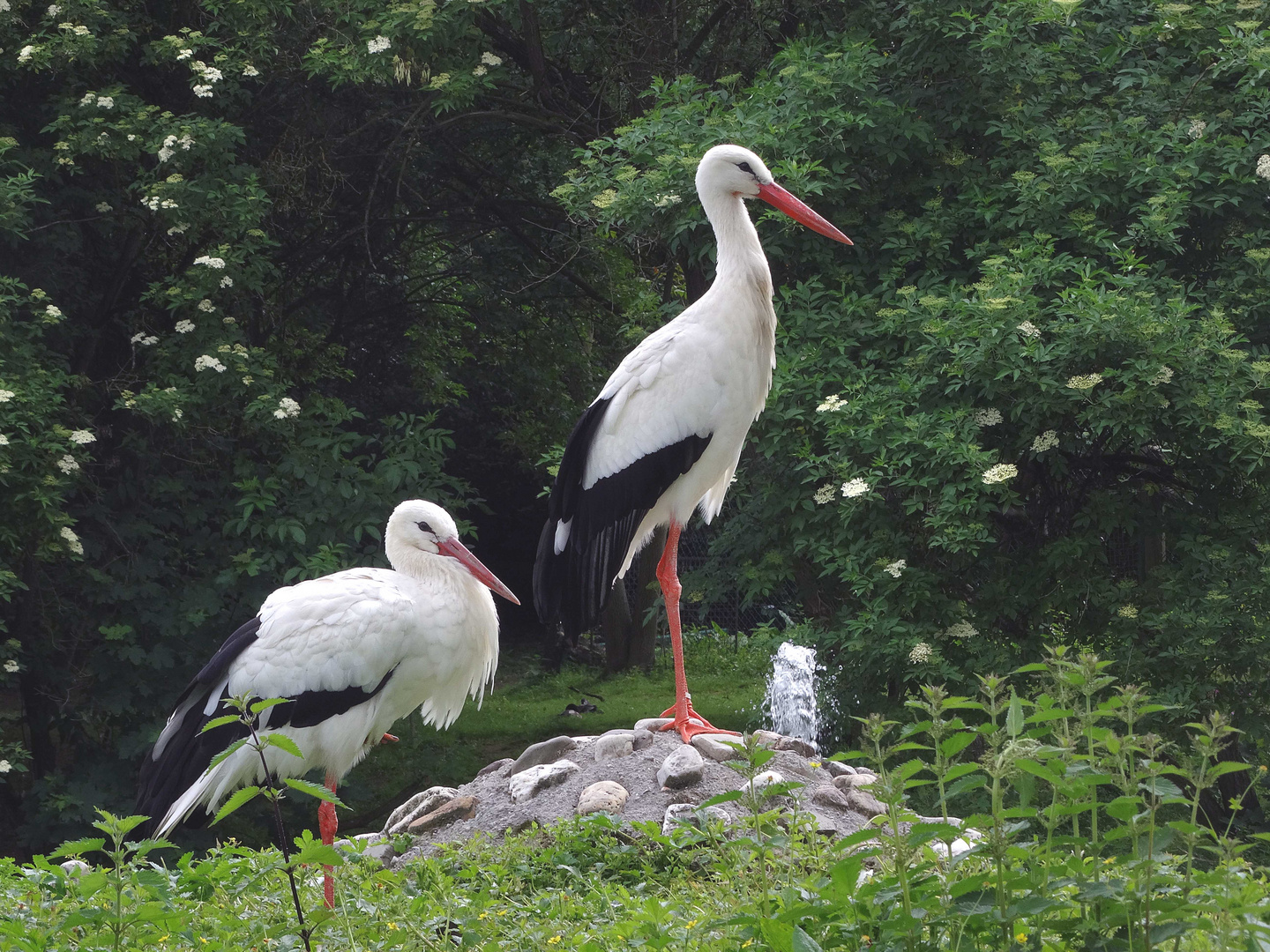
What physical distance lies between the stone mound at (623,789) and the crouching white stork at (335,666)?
0.43 m

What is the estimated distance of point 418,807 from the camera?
547 cm

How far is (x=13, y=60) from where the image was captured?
24.9 ft

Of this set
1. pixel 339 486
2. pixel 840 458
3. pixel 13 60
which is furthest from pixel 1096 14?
pixel 13 60

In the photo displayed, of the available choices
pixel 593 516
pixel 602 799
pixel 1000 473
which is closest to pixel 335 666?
pixel 602 799

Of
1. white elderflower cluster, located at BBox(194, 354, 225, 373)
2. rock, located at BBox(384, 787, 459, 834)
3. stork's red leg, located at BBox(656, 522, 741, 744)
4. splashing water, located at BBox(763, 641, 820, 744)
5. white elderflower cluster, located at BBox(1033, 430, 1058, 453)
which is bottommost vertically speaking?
splashing water, located at BBox(763, 641, 820, 744)

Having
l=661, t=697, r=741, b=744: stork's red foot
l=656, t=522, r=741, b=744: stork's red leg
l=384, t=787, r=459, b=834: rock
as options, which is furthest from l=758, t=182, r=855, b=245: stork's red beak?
l=384, t=787, r=459, b=834: rock

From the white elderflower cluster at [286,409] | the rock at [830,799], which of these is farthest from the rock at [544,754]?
the white elderflower cluster at [286,409]

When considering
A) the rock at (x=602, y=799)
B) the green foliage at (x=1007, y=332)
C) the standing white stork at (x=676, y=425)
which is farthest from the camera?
the green foliage at (x=1007, y=332)

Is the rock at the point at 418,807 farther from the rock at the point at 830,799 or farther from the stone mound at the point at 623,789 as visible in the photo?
the rock at the point at 830,799

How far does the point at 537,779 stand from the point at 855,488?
175 cm

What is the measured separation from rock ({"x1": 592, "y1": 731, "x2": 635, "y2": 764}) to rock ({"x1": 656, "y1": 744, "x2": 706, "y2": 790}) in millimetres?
262

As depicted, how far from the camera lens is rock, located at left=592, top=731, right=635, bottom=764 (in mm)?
5266

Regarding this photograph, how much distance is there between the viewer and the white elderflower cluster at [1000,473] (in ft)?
17.4

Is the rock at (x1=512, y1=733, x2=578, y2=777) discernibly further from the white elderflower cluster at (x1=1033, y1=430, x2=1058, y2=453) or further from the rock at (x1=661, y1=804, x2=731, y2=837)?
the white elderflower cluster at (x1=1033, y1=430, x2=1058, y2=453)
